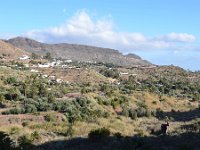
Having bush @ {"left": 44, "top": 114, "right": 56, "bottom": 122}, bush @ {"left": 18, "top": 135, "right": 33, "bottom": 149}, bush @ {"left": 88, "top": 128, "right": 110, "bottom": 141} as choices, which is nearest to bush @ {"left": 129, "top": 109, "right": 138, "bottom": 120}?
bush @ {"left": 44, "top": 114, "right": 56, "bottom": 122}

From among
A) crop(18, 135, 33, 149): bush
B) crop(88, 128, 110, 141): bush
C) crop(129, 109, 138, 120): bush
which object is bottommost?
crop(129, 109, 138, 120): bush

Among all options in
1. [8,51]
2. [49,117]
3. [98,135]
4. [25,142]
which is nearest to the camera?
[25,142]

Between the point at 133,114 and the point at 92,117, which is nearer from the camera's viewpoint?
the point at 92,117

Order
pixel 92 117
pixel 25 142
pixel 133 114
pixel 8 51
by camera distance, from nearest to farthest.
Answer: pixel 25 142 < pixel 92 117 < pixel 133 114 < pixel 8 51

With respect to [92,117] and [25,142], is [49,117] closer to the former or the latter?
Answer: [92,117]

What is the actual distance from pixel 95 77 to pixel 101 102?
133ft

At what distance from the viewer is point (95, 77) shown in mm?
96688

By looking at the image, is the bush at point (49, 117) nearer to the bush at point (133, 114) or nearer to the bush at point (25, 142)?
the bush at point (133, 114)

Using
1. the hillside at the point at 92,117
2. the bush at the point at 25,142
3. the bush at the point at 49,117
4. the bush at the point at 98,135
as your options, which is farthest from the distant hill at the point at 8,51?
the bush at the point at 98,135

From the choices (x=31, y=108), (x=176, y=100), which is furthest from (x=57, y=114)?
(x=176, y=100)

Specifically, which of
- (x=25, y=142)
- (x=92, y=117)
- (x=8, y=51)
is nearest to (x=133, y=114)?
Result: (x=92, y=117)

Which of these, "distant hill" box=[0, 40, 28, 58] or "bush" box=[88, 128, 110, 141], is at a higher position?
"distant hill" box=[0, 40, 28, 58]

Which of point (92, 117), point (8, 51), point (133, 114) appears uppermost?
point (8, 51)

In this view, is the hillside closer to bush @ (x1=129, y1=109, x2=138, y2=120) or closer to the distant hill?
bush @ (x1=129, y1=109, x2=138, y2=120)
